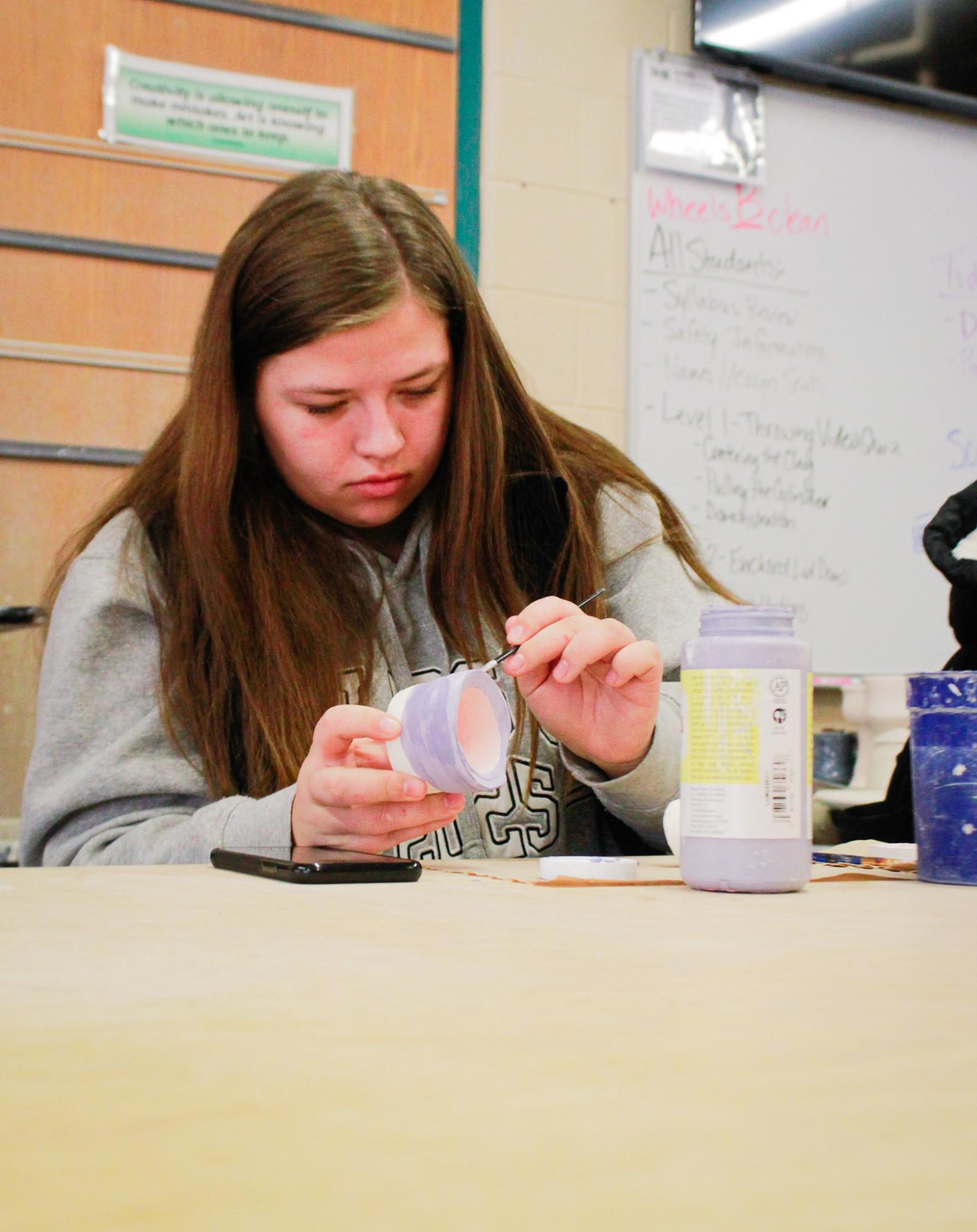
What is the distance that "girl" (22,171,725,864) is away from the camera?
1144 mm

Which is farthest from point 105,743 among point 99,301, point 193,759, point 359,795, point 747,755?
point 99,301

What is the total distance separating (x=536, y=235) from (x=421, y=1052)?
220 cm

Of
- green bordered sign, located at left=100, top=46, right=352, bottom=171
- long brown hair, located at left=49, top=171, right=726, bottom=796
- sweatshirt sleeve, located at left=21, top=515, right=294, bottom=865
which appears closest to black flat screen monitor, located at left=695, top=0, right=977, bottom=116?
green bordered sign, located at left=100, top=46, right=352, bottom=171

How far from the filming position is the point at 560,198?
7.77 feet

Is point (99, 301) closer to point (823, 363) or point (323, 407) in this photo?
point (323, 407)

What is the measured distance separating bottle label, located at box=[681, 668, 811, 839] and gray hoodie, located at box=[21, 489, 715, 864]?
29cm

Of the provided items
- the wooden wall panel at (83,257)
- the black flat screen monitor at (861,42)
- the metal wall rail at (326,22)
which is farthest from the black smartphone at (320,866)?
the black flat screen monitor at (861,42)

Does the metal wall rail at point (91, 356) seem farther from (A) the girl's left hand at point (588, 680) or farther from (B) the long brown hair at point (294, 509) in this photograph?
(A) the girl's left hand at point (588, 680)

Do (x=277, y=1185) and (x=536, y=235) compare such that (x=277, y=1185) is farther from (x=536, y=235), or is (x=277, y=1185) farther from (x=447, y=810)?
(x=536, y=235)

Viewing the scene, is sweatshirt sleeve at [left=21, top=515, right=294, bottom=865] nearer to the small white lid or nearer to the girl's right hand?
the girl's right hand

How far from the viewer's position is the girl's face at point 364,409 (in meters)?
1.21

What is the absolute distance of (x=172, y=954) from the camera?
456mm

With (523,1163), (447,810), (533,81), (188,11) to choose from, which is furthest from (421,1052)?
(533,81)

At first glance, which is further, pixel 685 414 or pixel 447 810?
pixel 685 414
